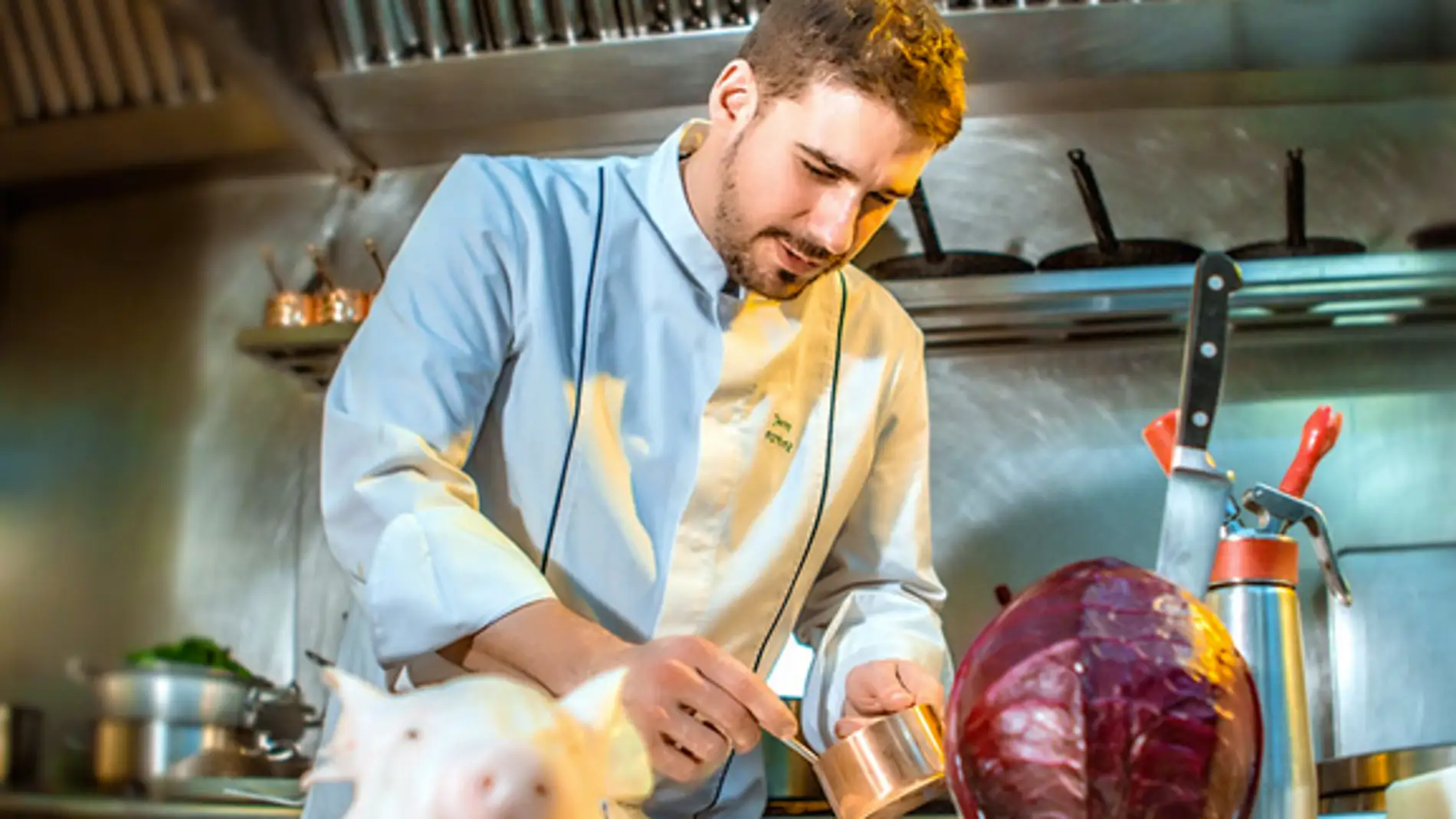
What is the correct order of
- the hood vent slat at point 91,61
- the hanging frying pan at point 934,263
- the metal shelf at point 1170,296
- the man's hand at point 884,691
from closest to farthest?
1. the man's hand at point 884,691
2. the metal shelf at point 1170,296
3. the hanging frying pan at point 934,263
4. the hood vent slat at point 91,61

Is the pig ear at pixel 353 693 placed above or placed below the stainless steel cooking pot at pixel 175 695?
above

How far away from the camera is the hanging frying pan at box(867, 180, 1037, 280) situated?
1.94 m

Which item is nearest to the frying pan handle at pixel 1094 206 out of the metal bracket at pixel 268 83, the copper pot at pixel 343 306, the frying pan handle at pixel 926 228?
the frying pan handle at pixel 926 228

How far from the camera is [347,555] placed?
779 mm

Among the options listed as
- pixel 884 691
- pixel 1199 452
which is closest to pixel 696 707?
pixel 884 691

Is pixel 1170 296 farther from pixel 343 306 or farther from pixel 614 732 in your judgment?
pixel 614 732

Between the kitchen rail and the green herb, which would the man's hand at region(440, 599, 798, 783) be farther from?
the green herb

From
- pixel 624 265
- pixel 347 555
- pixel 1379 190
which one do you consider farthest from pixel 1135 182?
pixel 347 555

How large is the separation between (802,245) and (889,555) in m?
0.30

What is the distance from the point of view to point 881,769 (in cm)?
61

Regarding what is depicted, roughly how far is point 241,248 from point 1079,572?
219 centimetres

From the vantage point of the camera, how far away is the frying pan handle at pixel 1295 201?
6.27 feet

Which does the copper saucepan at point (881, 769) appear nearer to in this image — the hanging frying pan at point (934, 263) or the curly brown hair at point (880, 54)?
the curly brown hair at point (880, 54)

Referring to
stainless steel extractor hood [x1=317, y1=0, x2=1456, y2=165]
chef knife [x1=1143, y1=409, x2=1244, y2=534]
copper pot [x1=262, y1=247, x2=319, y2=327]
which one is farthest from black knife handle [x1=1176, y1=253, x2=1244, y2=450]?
copper pot [x1=262, y1=247, x2=319, y2=327]
